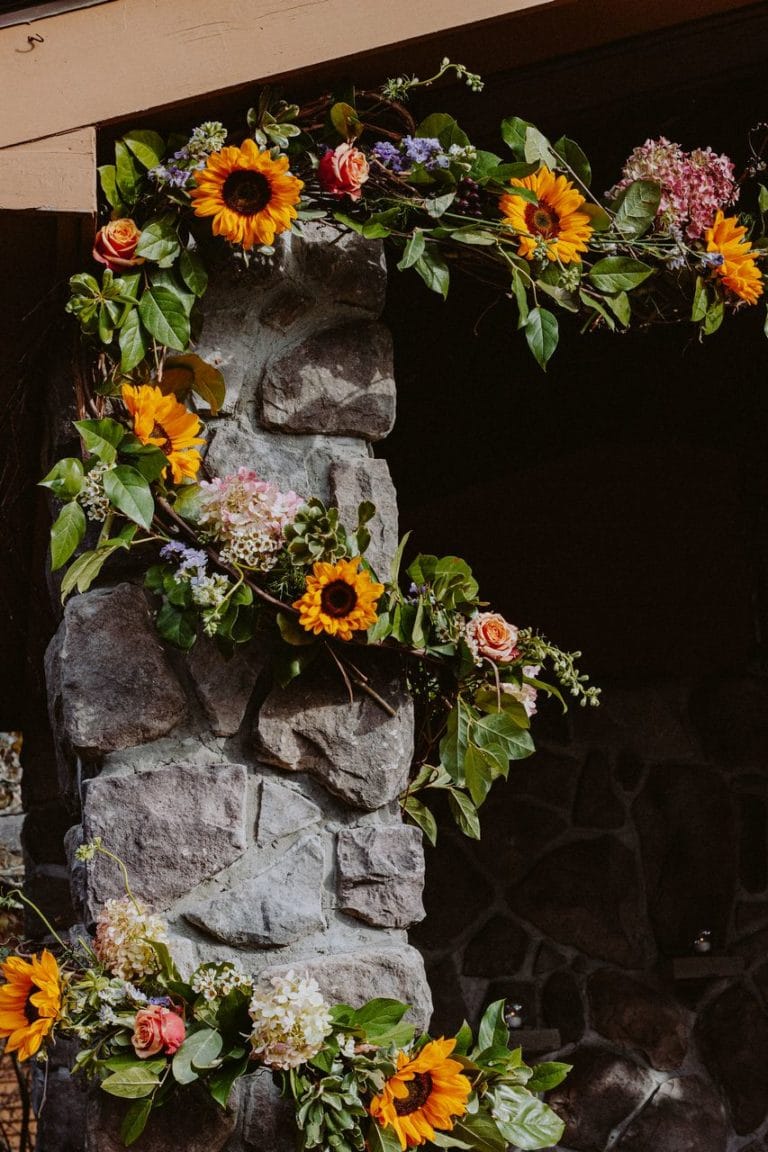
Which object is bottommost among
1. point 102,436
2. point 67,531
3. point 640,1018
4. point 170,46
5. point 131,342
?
point 640,1018

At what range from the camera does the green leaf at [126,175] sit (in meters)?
1.55

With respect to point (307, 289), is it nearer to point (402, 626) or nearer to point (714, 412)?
point (402, 626)

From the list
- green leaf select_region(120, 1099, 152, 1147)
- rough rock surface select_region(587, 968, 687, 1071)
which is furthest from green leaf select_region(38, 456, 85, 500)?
rough rock surface select_region(587, 968, 687, 1071)

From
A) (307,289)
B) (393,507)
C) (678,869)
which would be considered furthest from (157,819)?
(678,869)

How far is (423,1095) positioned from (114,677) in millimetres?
668

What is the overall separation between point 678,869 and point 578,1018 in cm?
65

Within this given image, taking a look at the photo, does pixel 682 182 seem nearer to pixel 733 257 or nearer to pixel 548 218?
pixel 733 257

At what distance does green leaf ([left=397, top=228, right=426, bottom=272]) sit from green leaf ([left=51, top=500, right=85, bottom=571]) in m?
0.55

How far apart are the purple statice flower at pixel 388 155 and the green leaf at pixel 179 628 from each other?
27.3 inches

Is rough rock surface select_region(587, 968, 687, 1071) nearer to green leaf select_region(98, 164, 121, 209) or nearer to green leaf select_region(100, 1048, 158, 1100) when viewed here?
green leaf select_region(100, 1048, 158, 1100)

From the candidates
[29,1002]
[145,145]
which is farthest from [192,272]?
[29,1002]

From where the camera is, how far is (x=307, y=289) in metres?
1.69

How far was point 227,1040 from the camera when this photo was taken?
140cm

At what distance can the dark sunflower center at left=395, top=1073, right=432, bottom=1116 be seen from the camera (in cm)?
142
